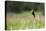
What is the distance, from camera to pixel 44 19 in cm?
108

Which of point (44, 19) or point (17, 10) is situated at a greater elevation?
point (17, 10)

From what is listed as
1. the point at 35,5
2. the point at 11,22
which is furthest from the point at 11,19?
the point at 35,5

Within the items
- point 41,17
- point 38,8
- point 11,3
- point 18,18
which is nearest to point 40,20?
point 41,17

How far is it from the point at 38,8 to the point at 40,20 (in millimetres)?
152

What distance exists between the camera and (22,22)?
3.42 ft

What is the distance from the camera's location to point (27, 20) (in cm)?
105

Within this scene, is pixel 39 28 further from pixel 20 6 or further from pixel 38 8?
pixel 20 6

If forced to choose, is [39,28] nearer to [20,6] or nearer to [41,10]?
[41,10]

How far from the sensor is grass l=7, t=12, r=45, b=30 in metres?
1.02

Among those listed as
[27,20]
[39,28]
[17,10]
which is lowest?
[39,28]

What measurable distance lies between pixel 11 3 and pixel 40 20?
415 mm

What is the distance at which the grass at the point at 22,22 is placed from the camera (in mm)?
1022

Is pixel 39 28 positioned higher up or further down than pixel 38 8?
further down

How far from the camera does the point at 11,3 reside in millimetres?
1034
